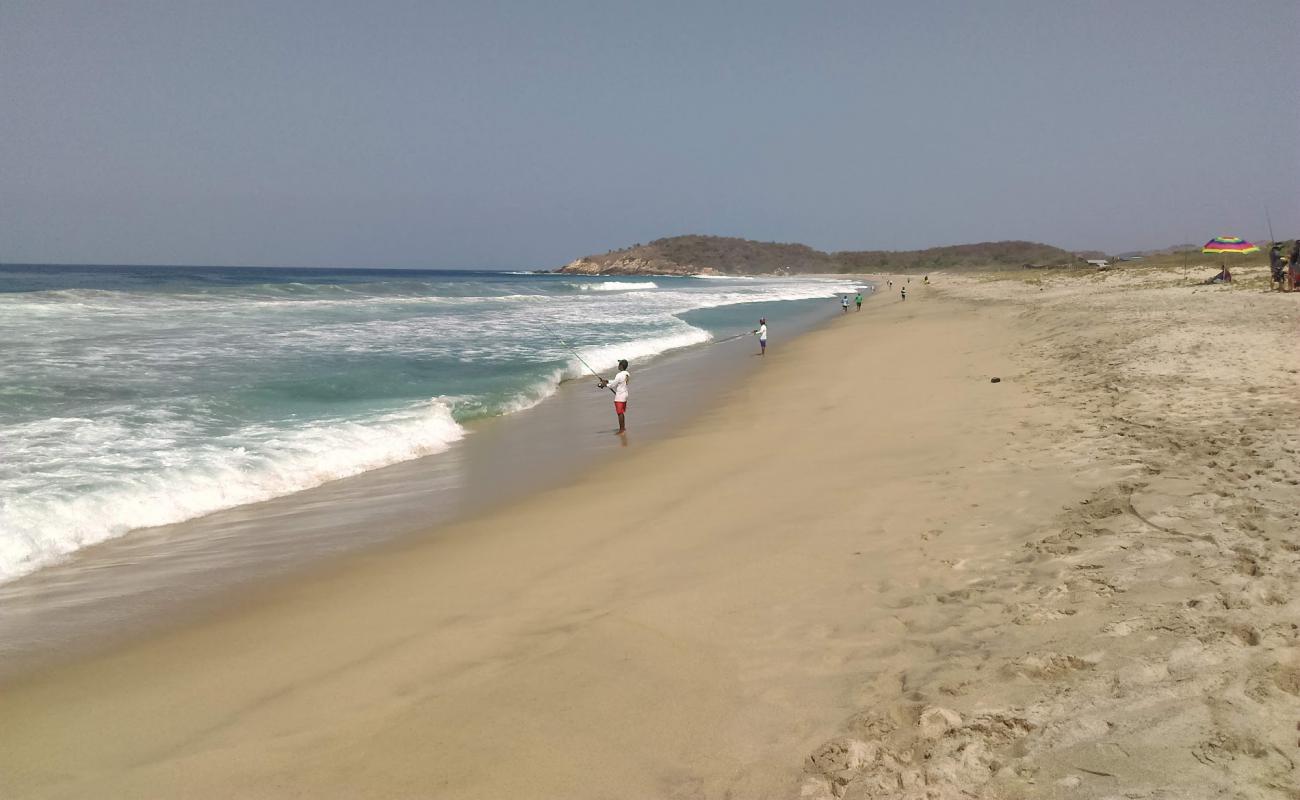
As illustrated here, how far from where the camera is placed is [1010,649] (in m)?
3.45

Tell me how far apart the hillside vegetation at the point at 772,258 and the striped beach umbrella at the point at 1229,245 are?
114 m

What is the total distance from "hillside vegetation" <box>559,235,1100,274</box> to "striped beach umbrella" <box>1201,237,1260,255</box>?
114 meters

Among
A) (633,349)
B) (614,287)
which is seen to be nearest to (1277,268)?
(633,349)

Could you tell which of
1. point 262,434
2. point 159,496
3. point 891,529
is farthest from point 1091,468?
point 262,434

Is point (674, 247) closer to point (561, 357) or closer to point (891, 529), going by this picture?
point (561, 357)

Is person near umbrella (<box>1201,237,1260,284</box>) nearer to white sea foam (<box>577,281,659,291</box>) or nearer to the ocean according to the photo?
the ocean

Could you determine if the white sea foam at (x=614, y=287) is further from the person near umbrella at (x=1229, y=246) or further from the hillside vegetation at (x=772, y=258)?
the hillside vegetation at (x=772, y=258)

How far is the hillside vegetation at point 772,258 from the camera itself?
154 metres

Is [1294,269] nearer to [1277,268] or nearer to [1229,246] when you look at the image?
[1277,268]

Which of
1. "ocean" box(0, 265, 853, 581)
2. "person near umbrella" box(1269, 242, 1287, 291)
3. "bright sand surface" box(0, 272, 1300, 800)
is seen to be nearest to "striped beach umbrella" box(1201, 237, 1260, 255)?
"person near umbrella" box(1269, 242, 1287, 291)

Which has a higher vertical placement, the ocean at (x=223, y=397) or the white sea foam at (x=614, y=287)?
the white sea foam at (x=614, y=287)

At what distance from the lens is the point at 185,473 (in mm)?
7707

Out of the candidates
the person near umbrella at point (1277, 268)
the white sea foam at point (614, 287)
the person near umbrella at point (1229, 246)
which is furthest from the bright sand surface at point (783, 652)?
the white sea foam at point (614, 287)

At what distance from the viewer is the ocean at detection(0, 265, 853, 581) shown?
7.06 metres
